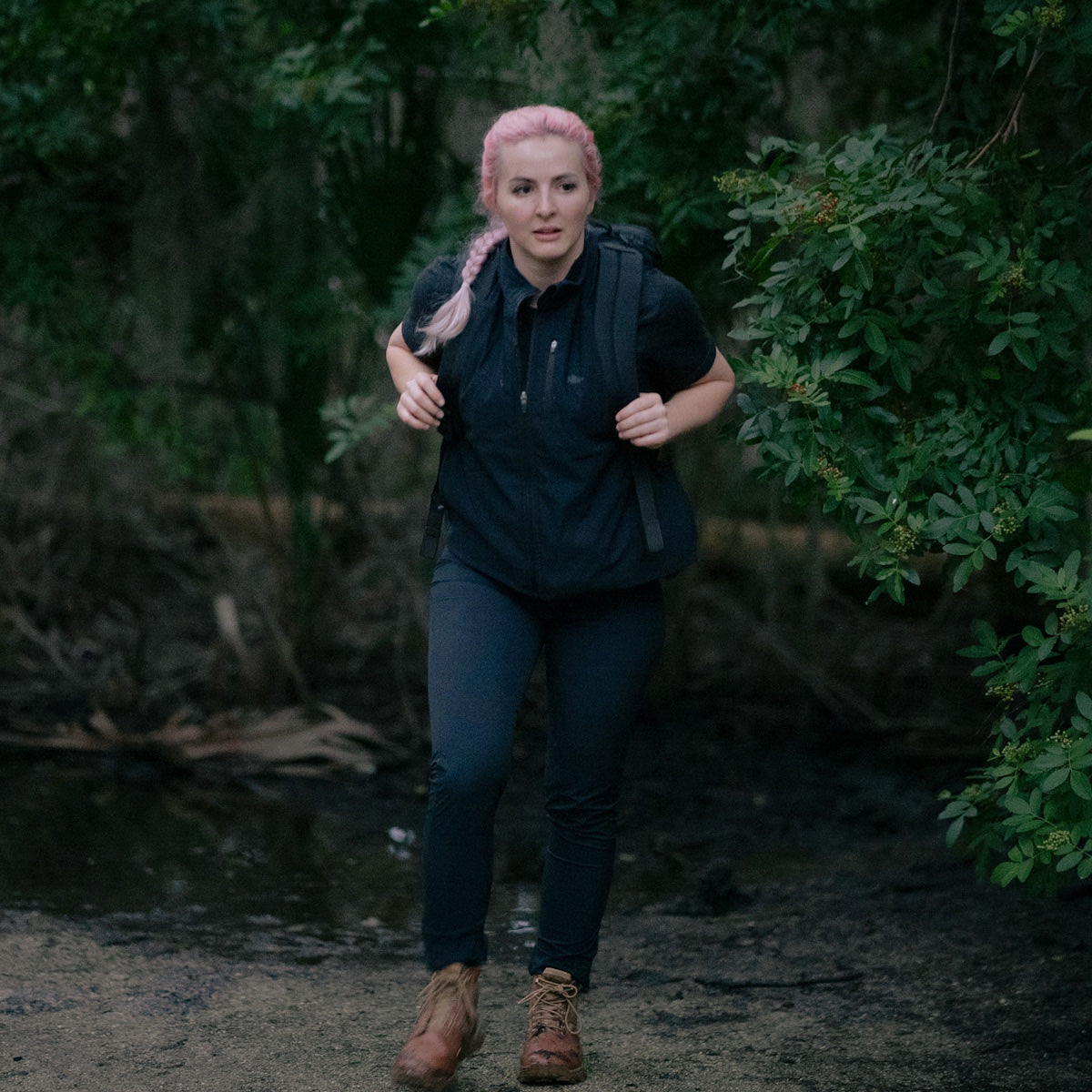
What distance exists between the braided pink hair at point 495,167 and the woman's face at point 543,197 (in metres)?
0.02

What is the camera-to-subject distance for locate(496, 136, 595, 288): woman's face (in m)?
3.12

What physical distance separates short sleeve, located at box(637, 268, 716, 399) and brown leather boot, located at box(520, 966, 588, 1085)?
134 cm

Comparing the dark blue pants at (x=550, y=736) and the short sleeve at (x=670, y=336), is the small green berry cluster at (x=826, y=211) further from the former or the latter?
the dark blue pants at (x=550, y=736)

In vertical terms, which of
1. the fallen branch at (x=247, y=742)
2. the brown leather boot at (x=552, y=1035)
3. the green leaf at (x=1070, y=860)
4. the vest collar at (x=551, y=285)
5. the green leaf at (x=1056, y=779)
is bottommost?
the fallen branch at (x=247, y=742)

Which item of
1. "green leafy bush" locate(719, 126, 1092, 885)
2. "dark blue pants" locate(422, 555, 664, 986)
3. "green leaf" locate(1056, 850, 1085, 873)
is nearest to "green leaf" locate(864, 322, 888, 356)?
"green leafy bush" locate(719, 126, 1092, 885)

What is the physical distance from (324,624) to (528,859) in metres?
2.63

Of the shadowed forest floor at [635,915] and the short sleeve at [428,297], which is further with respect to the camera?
the shadowed forest floor at [635,915]

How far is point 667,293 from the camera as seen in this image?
316 centimetres

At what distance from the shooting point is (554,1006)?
10.6 feet

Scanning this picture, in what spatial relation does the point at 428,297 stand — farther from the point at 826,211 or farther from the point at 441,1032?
the point at 441,1032

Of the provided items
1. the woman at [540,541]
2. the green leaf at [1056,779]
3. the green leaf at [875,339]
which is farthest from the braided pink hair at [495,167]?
the green leaf at [1056,779]

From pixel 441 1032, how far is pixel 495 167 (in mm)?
1839

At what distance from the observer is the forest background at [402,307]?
3.18 meters

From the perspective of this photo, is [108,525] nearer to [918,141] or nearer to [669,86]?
[669,86]
